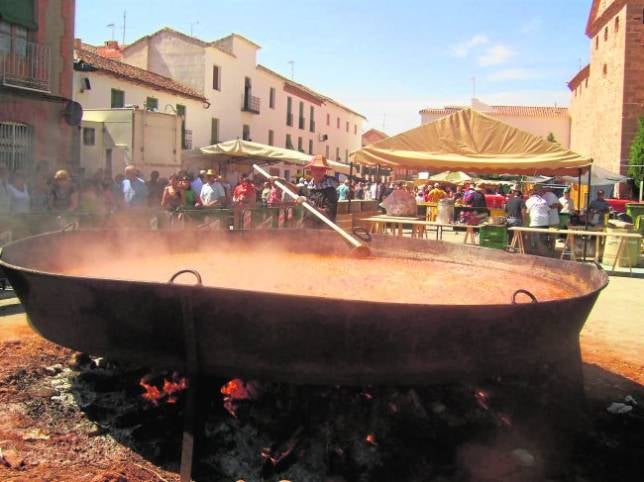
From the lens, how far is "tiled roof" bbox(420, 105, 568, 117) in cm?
5416

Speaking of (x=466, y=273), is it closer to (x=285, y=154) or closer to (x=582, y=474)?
(x=582, y=474)

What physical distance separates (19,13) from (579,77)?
A: 35630 mm

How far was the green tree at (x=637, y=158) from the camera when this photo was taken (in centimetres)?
2380

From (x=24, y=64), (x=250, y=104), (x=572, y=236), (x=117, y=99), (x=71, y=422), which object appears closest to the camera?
(x=71, y=422)

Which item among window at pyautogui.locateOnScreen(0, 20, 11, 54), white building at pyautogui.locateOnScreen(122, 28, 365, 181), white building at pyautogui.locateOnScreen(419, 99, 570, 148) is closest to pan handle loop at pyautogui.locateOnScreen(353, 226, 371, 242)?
window at pyautogui.locateOnScreen(0, 20, 11, 54)

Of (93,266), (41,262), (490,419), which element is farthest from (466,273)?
(41,262)

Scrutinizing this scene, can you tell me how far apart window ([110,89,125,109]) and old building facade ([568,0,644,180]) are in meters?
20.2

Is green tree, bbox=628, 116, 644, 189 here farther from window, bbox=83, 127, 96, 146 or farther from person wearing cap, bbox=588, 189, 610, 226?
window, bbox=83, 127, 96, 146

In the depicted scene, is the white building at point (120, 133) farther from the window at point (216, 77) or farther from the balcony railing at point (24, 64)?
the window at point (216, 77)

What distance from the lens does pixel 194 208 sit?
938cm

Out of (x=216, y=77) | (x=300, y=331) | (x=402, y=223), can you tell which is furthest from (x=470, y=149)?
(x=216, y=77)

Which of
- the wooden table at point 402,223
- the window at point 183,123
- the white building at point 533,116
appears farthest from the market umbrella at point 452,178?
the white building at point 533,116

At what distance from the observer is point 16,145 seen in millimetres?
14492

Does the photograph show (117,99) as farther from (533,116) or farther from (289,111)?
(533,116)
